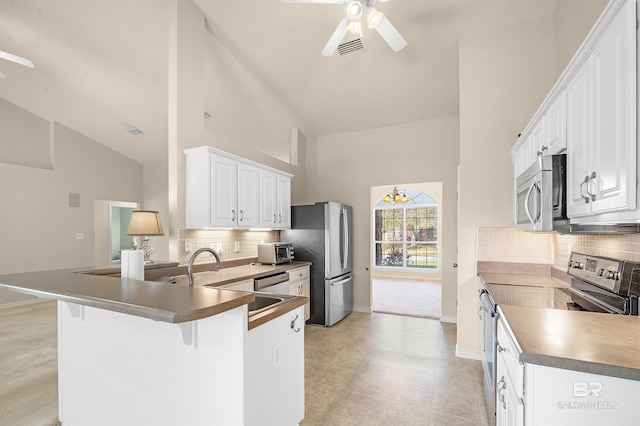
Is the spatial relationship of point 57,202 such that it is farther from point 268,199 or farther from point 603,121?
point 603,121

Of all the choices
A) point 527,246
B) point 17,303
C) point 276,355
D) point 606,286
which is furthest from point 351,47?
point 17,303

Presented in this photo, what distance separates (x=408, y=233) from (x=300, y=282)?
5.53 meters

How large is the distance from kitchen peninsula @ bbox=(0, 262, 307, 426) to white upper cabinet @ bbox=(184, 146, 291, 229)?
1.46m

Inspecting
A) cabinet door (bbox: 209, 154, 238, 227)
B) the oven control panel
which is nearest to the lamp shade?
cabinet door (bbox: 209, 154, 238, 227)

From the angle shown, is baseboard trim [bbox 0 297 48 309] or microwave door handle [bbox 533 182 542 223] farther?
baseboard trim [bbox 0 297 48 309]

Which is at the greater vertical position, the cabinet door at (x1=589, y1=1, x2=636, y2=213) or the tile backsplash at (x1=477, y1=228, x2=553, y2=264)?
the cabinet door at (x1=589, y1=1, x2=636, y2=213)

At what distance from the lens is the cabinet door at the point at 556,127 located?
5.73ft

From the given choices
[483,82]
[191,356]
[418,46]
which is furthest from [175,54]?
[483,82]

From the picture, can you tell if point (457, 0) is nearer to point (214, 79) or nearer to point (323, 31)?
point (323, 31)

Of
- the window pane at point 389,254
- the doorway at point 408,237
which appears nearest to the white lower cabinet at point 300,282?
the doorway at point 408,237

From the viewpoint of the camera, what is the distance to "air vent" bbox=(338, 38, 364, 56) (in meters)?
3.60

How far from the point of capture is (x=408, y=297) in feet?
21.3

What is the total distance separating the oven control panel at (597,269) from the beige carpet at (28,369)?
370cm

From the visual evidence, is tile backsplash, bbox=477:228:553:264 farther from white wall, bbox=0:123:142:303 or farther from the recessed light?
white wall, bbox=0:123:142:303
